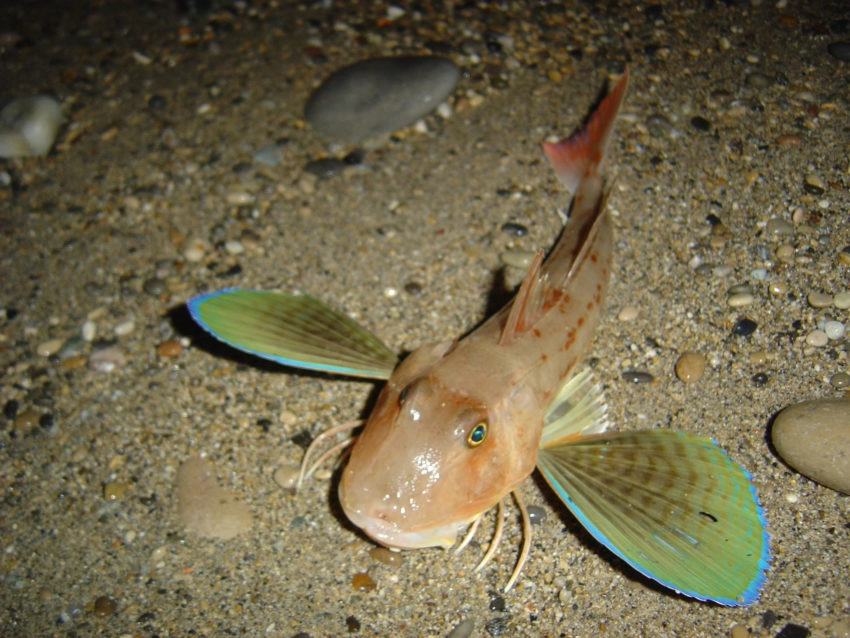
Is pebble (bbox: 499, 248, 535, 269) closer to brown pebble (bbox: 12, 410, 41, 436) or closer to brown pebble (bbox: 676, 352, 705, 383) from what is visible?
brown pebble (bbox: 676, 352, 705, 383)

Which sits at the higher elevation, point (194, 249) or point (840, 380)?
point (194, 249)

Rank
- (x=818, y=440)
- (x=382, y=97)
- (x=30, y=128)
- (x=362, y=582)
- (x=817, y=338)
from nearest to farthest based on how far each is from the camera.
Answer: (x=818, y=440), (x=362, y=582), (x=817, y=338), (x=382, y=97), (x=30, y=128)

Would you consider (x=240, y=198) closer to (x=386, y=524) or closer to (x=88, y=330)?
(x=88, y=330)

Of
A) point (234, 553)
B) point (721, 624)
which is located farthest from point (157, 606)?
point (721, 624)

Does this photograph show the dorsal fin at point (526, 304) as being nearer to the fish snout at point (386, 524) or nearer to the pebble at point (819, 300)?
the fish snout at point (386, 524)

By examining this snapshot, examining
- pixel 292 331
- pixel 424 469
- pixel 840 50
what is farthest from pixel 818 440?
pixel 840 50
